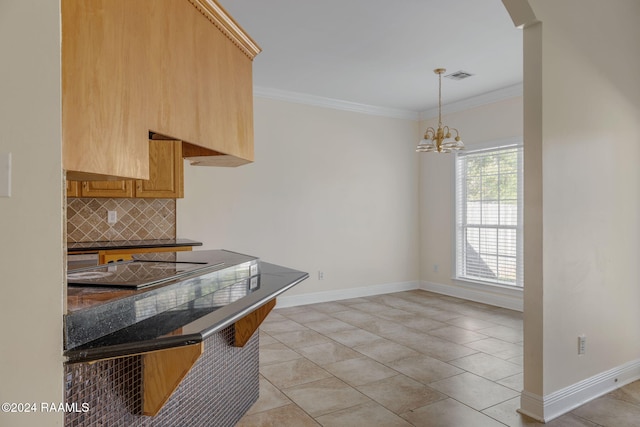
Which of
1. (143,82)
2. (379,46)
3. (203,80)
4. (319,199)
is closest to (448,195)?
(319,199)

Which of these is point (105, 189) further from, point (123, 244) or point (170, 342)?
point (170, 342)

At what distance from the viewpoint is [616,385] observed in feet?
10.0

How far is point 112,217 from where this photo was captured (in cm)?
446

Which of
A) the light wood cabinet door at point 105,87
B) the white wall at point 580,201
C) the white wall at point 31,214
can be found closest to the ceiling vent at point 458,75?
the white wall at point 580,201

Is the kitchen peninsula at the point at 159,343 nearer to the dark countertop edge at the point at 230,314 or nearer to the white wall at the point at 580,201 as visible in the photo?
the dark countertop edge at the point at 230,314

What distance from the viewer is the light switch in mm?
1001

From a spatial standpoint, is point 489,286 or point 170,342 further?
point 489,286

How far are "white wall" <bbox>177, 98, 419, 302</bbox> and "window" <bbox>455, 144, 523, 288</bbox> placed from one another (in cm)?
91

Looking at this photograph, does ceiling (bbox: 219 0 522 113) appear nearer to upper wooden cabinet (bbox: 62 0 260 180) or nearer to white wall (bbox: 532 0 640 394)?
white wall (bbox: 532 0 640 394)

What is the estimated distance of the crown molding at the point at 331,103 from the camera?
18.2 feet

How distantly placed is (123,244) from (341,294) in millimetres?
3141

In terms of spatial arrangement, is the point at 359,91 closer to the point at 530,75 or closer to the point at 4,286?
the point at 530,75

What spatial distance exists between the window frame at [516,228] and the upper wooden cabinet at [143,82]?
4.32 m

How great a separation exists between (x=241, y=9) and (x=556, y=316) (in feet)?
10.4
